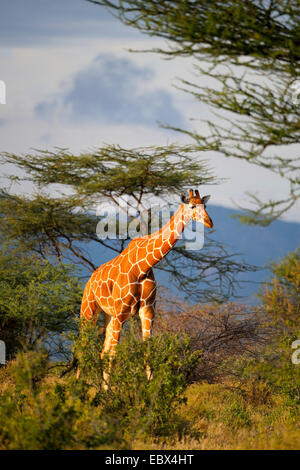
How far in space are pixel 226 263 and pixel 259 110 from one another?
337 inches

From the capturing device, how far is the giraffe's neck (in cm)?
885

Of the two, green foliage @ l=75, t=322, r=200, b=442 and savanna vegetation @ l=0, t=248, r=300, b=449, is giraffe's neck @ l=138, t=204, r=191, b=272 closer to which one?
savanna vegetation @ l=0, t=248, r=300, b=449

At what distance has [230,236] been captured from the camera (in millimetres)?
132500

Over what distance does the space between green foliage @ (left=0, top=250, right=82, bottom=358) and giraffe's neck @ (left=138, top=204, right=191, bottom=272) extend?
359cm

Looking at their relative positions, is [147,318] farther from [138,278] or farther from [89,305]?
[89,305]

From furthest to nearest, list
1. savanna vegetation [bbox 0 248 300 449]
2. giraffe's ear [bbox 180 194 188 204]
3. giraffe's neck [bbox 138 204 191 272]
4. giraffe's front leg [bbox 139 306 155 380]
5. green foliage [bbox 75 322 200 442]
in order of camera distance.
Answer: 1. giraffe's front leg [bbox 139 306 155 380]
2. giraffe's neck [bbox 138 204 191 272]
3. giraffe's ear [bbox 180 194 188 204]
4. green foliage [bbox 75 322 200 442]
5. savanna vegetation [bbox 0 248 300 449]

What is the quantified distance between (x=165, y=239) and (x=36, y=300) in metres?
4.15

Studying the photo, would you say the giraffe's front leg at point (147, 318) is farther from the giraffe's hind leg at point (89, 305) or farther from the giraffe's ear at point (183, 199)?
the giraffe's ear at point (183, 199)

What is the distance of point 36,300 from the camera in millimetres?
12062

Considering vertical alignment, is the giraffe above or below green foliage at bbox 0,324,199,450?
above

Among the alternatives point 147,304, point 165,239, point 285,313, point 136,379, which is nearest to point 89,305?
point 147,304

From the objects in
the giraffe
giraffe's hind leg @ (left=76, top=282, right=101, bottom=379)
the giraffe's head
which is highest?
the giraffe's head

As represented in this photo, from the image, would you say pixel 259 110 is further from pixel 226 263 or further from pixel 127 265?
pixel 226 263

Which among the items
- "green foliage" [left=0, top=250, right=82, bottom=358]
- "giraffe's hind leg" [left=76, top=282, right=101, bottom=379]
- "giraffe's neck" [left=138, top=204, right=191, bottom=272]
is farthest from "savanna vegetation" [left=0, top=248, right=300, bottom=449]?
"giraffe's hind leg" [left=76, top=282, right=101, bottom=379]
